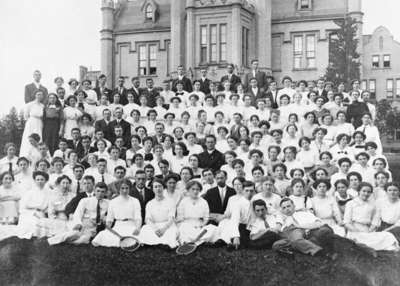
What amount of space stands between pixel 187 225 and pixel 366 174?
3855mm

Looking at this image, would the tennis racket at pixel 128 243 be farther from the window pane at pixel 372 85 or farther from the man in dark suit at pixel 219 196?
the window pane at pixel 372 85

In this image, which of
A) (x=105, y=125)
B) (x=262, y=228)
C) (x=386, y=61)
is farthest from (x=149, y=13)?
(x=262, y=228)

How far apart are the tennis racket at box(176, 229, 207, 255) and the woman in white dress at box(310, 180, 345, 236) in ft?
6.57

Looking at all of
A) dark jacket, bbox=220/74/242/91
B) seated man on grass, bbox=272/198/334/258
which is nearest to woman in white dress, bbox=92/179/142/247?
seated man on grass, bbox=272/198/334/258

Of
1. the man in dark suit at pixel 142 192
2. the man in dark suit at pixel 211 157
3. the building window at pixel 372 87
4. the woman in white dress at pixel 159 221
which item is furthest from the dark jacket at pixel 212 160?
the building window at pixel 372 87

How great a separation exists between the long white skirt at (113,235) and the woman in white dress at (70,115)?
15.8ft

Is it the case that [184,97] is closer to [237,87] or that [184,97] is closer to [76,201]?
[237,87]

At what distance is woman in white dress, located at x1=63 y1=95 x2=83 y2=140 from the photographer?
13.3 m

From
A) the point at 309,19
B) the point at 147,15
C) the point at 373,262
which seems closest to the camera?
the point at 373,262

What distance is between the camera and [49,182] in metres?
10.2

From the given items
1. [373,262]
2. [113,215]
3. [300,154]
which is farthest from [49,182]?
[373,262]

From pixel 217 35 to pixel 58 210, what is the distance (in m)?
20.5

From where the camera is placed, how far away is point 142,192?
383 inches

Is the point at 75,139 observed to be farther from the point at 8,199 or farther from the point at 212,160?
the point at 212,160
